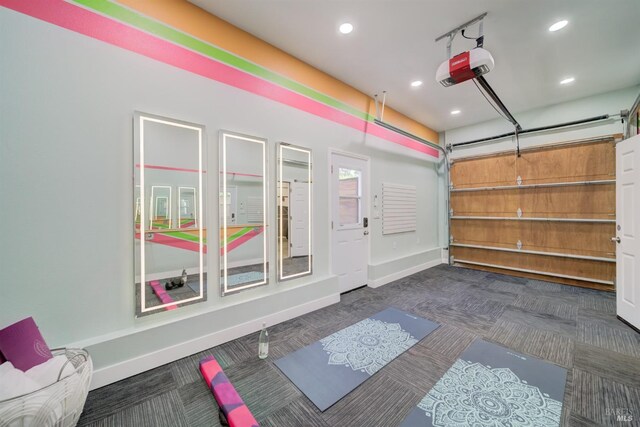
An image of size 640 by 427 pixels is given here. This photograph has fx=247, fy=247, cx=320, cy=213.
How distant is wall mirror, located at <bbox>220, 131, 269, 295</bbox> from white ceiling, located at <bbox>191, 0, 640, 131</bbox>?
1325 millimetres

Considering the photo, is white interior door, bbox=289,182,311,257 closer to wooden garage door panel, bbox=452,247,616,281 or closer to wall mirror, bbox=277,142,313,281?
wall mirror, bbox=277,142,313,281

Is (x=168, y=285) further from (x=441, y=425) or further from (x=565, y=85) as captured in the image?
(x=565, y=85)

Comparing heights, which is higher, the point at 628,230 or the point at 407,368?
the point at 628,230

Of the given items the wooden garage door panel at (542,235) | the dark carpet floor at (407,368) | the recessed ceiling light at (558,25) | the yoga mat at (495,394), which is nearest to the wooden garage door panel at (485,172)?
the wooden garage door panel at (542,235)

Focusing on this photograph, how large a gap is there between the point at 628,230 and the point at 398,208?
303cm

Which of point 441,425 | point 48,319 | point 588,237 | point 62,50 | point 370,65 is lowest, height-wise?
point 441,425

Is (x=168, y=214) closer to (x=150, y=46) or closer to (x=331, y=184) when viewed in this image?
(x=150, y=46)

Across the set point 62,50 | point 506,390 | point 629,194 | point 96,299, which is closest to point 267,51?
point 62,50

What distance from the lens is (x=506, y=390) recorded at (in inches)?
74.4

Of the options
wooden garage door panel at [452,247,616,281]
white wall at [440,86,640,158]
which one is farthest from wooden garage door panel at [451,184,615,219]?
white wall at [440,86,640,158]

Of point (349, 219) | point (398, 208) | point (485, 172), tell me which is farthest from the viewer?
point (485, 172)

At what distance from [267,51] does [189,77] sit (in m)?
1.09

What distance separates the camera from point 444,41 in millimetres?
2988

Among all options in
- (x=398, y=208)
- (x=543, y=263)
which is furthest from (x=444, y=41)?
(x=543, y=263)
